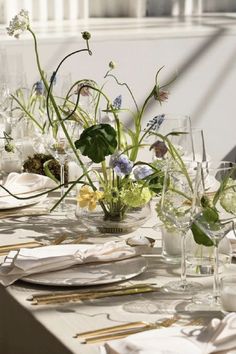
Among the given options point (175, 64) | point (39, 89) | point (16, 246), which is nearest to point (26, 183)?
point (39, 89)

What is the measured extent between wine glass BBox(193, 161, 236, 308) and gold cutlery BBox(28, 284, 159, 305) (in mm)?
114

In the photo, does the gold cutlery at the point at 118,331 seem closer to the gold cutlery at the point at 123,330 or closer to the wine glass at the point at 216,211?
the gold cutlery at the point at 123,330

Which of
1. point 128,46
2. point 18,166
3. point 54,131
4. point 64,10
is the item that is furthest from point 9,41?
point 54,131

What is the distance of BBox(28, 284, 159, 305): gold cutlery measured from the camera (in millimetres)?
1798

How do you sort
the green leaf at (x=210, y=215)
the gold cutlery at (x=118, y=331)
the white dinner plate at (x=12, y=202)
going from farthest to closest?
the white dinner plate at (x=12, y=202) < the green leaf at (x=210, y=215) < the gold cutlery at (x=118, y=331)

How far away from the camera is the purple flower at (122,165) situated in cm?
213

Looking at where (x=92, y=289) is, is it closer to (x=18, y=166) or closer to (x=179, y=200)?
(x=179, y=200)

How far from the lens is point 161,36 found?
4.97 metres

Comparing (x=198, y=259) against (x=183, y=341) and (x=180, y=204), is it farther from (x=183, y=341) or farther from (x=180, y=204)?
(x=183, y=341)

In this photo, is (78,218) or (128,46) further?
(128,46)

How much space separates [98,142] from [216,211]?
50cm

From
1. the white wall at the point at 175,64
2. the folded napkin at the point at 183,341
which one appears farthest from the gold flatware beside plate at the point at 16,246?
the white wall at the point at 175,64

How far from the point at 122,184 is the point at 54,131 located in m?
0.42

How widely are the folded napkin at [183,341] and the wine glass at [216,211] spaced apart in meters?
0.20
